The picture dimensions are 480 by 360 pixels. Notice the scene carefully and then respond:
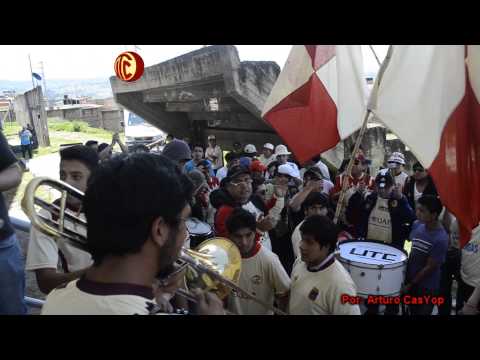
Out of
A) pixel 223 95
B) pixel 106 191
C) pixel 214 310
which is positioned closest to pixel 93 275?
pixel 106 191

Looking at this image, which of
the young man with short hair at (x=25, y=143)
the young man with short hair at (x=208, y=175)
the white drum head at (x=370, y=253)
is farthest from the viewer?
the young man with short hair at (x=25, y=143)

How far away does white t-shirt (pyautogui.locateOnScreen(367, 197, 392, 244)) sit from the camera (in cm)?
434

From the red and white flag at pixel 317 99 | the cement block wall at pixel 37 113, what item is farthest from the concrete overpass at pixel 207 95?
the cement block wall at pixel 37 113

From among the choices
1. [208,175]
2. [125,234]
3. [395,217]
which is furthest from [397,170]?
[125,234]

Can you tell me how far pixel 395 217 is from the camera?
14.2 feet

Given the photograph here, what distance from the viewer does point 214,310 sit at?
1.38 metres

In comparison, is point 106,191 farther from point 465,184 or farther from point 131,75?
point 131,75

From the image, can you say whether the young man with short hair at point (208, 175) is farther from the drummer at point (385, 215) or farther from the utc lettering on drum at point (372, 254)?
the utc lettering on drum at point (372, 254)

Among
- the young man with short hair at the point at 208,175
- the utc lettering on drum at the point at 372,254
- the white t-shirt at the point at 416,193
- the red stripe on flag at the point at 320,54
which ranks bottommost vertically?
the utc lettering on drum at the point at 372,254

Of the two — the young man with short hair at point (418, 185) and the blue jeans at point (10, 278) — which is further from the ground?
the blue jeans at point (10, 278)

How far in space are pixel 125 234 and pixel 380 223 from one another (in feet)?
12.2

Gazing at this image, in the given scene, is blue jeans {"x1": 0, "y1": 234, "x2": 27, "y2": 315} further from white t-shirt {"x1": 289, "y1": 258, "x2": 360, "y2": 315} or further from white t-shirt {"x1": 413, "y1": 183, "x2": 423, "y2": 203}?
white t-shirt {"x1": 413, "y1": 183, "x2": 423, "y2": 203}

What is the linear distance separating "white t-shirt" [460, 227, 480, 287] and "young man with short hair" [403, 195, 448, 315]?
18 centimetres

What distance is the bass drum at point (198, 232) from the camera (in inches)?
158
